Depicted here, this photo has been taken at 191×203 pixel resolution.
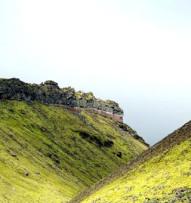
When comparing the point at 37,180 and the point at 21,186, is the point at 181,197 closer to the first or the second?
the point at 21,186

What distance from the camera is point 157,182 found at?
202ft

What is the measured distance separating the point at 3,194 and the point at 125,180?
57.6 m

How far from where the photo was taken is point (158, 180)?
204 ft

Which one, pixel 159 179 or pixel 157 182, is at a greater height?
pixel 159 179

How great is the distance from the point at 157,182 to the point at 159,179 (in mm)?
896

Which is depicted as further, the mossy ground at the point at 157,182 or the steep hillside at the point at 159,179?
the steep hillside at the point at 159,179

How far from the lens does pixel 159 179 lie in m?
62.5

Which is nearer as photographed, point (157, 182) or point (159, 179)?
point (157, 182)

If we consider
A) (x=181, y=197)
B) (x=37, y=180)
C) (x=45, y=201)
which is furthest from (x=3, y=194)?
(x=181, y=197)

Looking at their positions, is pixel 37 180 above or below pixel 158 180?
above

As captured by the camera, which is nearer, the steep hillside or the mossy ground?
the mossy ground

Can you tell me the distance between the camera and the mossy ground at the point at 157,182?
184ft

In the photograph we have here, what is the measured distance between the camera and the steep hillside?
56469 millimetres

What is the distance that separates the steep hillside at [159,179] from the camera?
56469 millimetres
